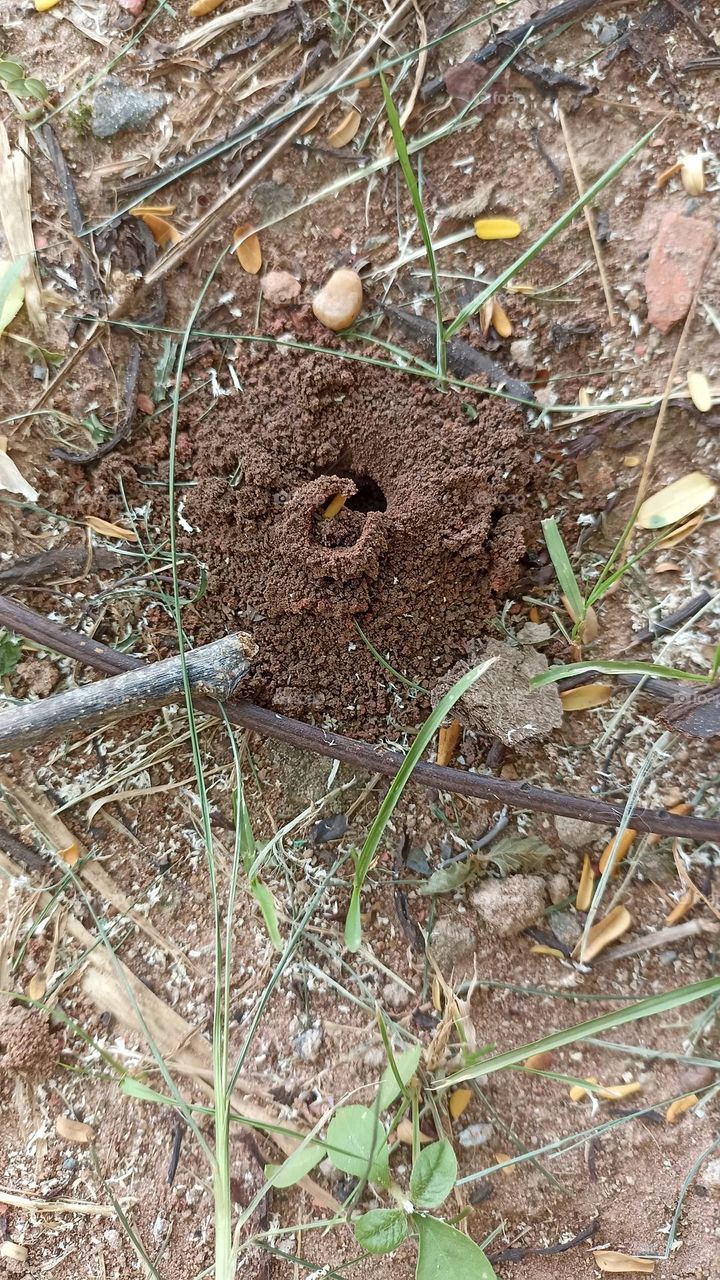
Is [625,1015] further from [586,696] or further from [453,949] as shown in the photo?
[586,696]

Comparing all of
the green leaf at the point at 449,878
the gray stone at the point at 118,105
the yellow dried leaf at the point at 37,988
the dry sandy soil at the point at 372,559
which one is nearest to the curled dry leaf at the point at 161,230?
the dry sandy soil at the point at 372,559

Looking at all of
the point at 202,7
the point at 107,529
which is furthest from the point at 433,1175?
the point at 202,7

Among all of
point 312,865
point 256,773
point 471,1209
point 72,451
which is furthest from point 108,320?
point 471,1209

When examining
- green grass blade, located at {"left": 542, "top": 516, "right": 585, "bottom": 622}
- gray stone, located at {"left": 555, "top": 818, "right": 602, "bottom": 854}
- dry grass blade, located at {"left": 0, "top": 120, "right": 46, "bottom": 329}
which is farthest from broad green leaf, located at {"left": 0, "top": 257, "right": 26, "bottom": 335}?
gray stone, located at {"left": 555, "top": 818, "right": 602, "bottom": 854}

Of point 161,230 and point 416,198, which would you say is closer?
point 416,198

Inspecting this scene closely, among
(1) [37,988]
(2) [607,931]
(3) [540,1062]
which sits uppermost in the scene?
(1) [37,988]

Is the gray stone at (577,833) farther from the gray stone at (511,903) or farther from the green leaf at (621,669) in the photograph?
the green leaf at (621,669)
